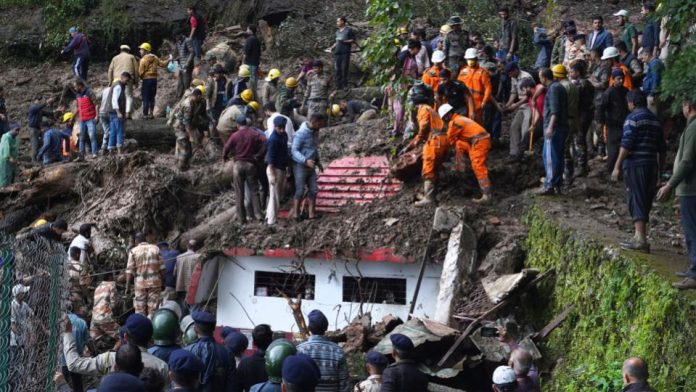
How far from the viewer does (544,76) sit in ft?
52.9

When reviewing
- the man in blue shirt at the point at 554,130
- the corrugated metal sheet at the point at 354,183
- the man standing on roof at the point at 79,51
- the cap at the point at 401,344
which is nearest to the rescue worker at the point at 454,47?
the corrugated metal sheet at the point at 354,183

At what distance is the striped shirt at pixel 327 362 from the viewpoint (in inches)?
363

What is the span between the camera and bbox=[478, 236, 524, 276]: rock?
14867 millimetres

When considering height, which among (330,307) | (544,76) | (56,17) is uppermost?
(56,17)

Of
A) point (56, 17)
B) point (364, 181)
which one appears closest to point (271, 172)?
point (364, 181)

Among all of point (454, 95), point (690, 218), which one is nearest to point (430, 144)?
point (454, 95)

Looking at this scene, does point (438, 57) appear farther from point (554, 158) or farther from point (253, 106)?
point (253, 106)

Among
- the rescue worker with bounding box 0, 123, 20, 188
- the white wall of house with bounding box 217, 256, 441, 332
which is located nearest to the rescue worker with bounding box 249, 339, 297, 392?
the white wall of house with bounding box 217, 256, 441, 332

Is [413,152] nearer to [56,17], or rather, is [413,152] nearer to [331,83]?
[331,83]

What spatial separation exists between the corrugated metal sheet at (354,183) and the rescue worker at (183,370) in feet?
33.5

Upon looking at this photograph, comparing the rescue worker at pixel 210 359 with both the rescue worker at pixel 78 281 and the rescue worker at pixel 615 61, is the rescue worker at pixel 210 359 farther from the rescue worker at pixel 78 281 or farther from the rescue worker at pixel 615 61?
the rescue worker at pixel 615 61

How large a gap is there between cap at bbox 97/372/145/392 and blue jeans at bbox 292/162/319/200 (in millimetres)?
10629

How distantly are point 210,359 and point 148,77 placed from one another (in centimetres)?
1681

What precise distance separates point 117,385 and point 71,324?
387 cm
